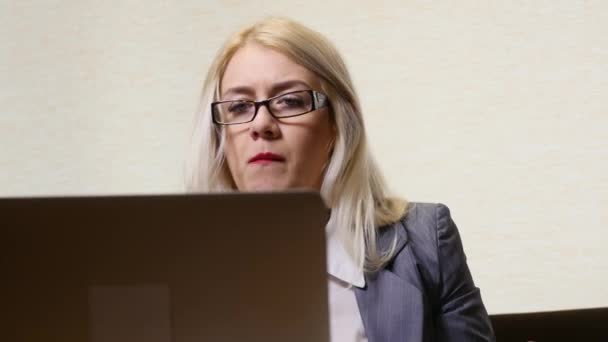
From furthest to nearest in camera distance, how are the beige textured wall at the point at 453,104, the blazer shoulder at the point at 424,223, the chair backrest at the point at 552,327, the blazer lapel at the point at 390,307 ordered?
the beige textured wall at the point at 453,104
the chair backrest at the point at 552,327
the blazer shoulder at the point at 424,223
the blazer lapel at the point at 390,307

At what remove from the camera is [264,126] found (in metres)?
0.98

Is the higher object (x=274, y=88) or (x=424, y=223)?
(x=274, y=88)

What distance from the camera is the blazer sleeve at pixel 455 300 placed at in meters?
1.01

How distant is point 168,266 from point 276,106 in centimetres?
57

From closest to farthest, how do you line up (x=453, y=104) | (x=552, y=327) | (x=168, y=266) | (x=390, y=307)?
(x=168, y=266) < (x=390, y=307) < (x=552, y=327) < (x=453, y=104)

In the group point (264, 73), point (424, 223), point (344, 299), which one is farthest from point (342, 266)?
point (264, 73)

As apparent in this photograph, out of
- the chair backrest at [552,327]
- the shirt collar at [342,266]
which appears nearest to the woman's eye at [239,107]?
the shirt collar at [342,266]

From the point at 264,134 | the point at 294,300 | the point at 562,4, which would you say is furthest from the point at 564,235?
the point at 294,300

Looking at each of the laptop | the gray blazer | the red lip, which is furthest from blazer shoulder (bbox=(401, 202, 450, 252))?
the laptop

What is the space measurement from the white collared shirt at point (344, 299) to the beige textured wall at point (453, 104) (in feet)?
2.50

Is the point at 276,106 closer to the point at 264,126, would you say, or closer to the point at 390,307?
the point at 264,126

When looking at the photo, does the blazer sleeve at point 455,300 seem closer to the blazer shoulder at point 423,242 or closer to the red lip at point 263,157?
the blazer shoulder at point 423,242

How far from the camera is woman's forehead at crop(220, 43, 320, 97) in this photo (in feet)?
3.32

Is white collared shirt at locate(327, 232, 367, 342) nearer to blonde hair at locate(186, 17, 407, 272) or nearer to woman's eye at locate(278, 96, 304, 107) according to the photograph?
blonde hair at locate(186, 17, 407, 272)
